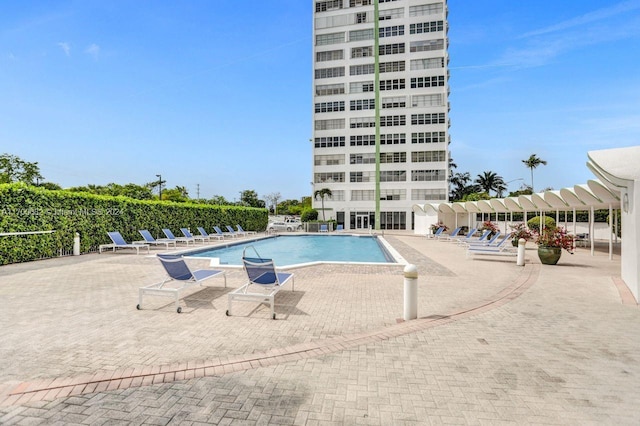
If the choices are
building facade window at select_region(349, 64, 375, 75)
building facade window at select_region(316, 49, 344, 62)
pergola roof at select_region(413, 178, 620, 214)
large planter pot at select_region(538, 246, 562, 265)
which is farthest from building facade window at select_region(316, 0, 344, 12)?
large planter pot at select_region(538, 246, 562, 265)

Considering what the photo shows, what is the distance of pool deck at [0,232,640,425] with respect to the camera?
118 inches

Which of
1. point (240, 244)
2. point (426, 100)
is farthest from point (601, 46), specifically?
point (426, 100)

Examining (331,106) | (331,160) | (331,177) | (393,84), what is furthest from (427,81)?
(331,177)

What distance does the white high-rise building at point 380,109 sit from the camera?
47.7 m

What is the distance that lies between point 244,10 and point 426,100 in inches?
1581

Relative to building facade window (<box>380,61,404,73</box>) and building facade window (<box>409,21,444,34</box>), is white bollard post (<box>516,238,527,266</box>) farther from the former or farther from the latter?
building facade window (<box>409,21,444,34</box>)

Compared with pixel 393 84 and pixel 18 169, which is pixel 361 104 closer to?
pixel 393 84

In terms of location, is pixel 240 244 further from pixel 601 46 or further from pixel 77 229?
pixel 601 46

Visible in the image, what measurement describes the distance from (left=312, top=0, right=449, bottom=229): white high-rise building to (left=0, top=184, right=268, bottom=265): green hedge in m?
31.0

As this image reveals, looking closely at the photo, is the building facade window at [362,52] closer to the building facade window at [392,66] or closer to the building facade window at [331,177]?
the building facade window at [392,66]

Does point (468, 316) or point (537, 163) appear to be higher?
point (537, 163)

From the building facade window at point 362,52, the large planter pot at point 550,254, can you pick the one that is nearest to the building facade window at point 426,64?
the building facade window at point 362,52

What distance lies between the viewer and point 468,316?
5848mm

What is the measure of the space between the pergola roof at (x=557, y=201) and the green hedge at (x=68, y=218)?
18.9m
